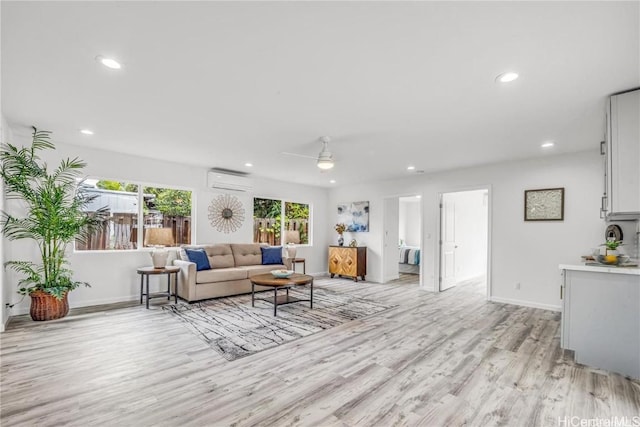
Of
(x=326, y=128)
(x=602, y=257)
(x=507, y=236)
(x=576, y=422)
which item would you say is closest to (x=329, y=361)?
(x=576, y=422)

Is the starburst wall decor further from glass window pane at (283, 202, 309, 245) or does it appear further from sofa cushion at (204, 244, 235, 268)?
glass window pane at (283, 202, 309, 245)

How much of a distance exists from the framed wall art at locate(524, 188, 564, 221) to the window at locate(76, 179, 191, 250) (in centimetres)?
575

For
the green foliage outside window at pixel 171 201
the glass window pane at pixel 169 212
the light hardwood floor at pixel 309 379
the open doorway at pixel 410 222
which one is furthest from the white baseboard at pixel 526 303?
the green foliage outside window at pixel 171 201

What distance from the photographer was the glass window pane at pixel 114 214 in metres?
4.63

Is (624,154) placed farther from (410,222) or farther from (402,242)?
(410,222)

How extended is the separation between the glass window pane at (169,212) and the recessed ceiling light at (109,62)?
320 cm

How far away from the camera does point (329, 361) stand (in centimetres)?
269

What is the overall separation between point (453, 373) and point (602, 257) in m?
1.83

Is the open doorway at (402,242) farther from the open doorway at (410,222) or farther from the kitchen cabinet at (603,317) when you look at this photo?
the kitchen cabinet at (603,317)

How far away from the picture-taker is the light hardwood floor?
1913mm

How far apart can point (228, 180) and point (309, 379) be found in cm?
444

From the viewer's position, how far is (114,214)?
15.9ft

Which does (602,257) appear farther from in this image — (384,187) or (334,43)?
(384,187)

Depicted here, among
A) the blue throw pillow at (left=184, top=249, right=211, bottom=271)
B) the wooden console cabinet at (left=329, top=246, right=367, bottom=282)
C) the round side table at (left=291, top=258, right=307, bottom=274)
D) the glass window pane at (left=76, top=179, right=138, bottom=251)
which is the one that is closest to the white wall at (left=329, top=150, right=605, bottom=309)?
the wooden console cabinet at (left=329, top=246, right=367, bottom=282)
